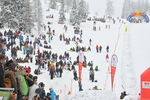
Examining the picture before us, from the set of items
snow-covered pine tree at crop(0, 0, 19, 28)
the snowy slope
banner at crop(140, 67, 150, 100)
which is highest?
snow-covered pine tree at crop(0, 0, 19, 28)

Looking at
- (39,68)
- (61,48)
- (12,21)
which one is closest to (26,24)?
(12,21)

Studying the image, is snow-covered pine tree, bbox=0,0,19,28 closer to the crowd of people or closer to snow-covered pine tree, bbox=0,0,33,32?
snow-covered pine tree, bbox=0,0,33,32

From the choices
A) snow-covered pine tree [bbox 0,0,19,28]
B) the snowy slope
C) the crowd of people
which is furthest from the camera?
snow-covered pine tree [bbox 0,0,19,28]

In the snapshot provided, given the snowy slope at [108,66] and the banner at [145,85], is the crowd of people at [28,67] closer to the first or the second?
the snowy slope at [108,66]

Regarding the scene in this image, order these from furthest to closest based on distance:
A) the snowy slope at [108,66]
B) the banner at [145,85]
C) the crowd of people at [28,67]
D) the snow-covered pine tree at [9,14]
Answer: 1. the snow-covered pine tree at [9,14]
2. the snowy slope at [108,66]
3. the banner at [145,85]
4. the crowd of people at [28,67]

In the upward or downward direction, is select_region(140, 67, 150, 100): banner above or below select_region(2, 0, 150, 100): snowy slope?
above

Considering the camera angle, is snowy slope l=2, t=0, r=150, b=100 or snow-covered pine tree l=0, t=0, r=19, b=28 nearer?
snowy slope l=2, t=0, r=150, b=100

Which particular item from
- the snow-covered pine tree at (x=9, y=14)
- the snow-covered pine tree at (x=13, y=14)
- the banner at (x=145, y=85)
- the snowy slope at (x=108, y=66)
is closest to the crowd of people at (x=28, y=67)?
the snowy slope at (x=108, y=66)

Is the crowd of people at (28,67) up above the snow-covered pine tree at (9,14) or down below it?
below

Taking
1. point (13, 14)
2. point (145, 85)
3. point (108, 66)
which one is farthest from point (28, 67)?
point (13, 14)

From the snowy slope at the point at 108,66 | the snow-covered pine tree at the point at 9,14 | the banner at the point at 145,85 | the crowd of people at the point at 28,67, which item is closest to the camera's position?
the crowd of people at the point at 28,67

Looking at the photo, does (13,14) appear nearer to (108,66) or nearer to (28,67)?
(108,66)

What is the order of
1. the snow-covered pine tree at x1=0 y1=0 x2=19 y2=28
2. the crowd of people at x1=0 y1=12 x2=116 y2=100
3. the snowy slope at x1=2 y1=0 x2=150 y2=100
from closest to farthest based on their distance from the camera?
1. the crowd of people at x1=0 y1=12 x2=116 y2=100
2. the snowy slope at x1=2 y1=0 x2=150 y2=100
3. the snow-covered pine tree at x1=0 y1=0 x2=19 y2=28

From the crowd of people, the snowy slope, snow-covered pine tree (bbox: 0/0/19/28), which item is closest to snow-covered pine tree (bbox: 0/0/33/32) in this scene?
snow-covered pine tree (bbox: 0/0/19/28)
